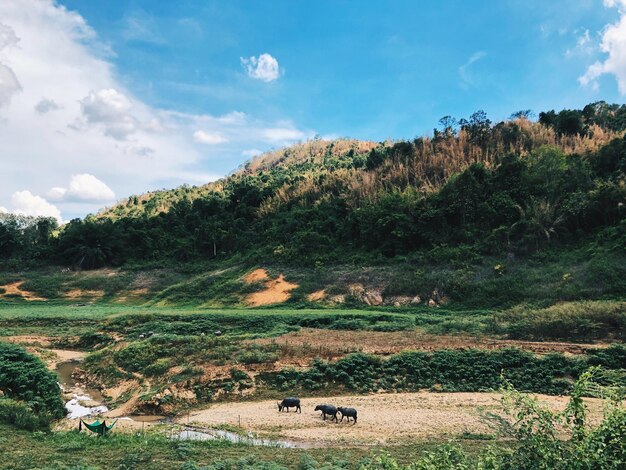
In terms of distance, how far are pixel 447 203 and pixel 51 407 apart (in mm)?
43367

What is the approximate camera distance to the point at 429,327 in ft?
95.4

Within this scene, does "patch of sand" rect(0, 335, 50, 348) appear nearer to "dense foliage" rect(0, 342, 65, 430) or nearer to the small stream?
the small stream

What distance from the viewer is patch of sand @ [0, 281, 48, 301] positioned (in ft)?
181

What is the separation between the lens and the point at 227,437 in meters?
14.5

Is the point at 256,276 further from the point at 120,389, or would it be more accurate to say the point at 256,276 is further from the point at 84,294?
the point at 120,389

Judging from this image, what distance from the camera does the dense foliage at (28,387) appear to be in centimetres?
1499

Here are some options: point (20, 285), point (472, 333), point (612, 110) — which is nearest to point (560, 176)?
point (472, 333)

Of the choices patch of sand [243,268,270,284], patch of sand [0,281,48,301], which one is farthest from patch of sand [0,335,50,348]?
patch of sand [0,281,48,301]

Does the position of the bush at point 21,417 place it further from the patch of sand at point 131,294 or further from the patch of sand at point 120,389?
the patch of sand at point 131,294

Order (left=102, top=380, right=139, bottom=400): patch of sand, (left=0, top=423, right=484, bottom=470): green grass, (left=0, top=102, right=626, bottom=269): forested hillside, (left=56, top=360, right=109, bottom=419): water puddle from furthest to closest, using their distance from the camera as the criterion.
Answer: (left=0, top=102, right=626, bottom=269): forested hillside → (left=102, top=380, right=139, bottom=400): patch of sand → (left=56, top=360, right=109, bottom=419): water puddle → (left=0, top=423, right=484, bottom=470): green grass

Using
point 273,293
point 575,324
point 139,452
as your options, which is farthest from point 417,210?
point 139,452

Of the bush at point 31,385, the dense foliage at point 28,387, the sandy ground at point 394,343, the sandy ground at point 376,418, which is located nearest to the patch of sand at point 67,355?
the dense foliage at point 28,387

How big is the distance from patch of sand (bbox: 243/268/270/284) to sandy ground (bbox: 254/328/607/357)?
22594 millimetres

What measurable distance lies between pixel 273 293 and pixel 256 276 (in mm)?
5484
